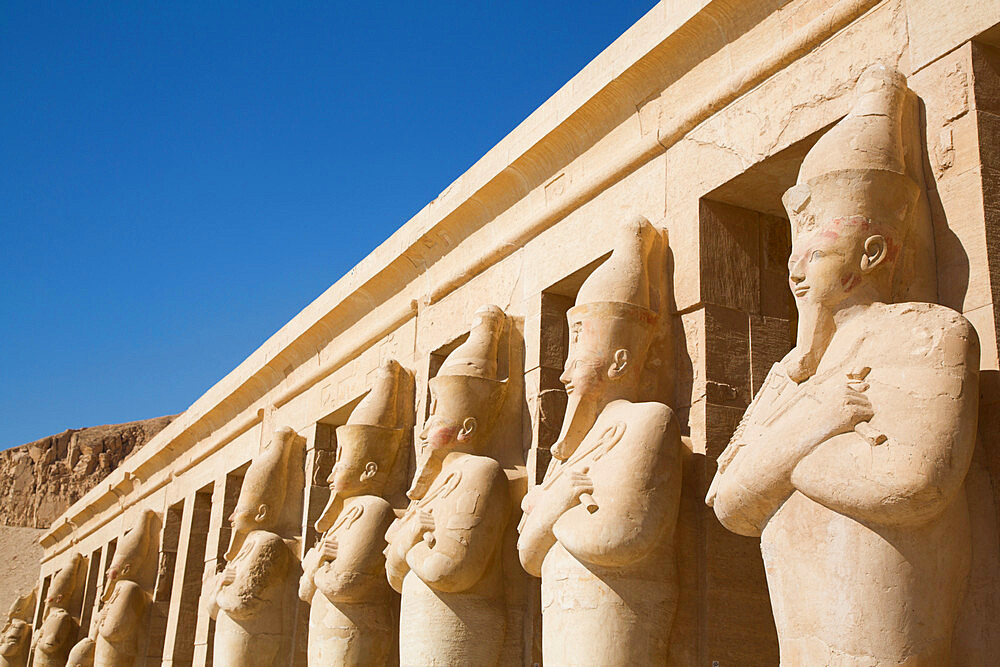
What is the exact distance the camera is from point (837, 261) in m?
3.35

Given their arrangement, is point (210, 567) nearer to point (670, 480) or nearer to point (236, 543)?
point (236, 543)

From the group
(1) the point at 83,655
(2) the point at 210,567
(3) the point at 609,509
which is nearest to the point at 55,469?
(1) the point at 83,655

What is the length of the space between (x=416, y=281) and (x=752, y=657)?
3802mm

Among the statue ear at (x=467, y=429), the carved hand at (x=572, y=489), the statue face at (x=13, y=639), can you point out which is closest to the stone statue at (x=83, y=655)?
the statue face at (x=13, y=639)

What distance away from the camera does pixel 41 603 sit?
17.3 meters

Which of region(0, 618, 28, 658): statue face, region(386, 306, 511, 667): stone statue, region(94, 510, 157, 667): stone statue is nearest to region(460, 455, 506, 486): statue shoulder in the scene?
region(386, 306, 511, 667): stone statue

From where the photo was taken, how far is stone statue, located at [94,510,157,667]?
11.1 meters

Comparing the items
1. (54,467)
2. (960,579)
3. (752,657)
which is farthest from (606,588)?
(54,467)

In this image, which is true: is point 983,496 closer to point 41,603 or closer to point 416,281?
point 416,281

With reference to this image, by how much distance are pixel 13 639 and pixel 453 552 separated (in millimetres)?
13599

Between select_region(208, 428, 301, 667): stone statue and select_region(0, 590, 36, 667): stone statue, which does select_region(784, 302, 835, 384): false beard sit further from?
select_region(0, 590, 36, 667): stone statue

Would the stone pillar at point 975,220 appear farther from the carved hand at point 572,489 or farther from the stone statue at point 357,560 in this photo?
the stone statue at point 357,560

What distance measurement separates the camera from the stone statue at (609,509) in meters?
4.00

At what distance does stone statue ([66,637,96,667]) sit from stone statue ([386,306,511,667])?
26.0ft
